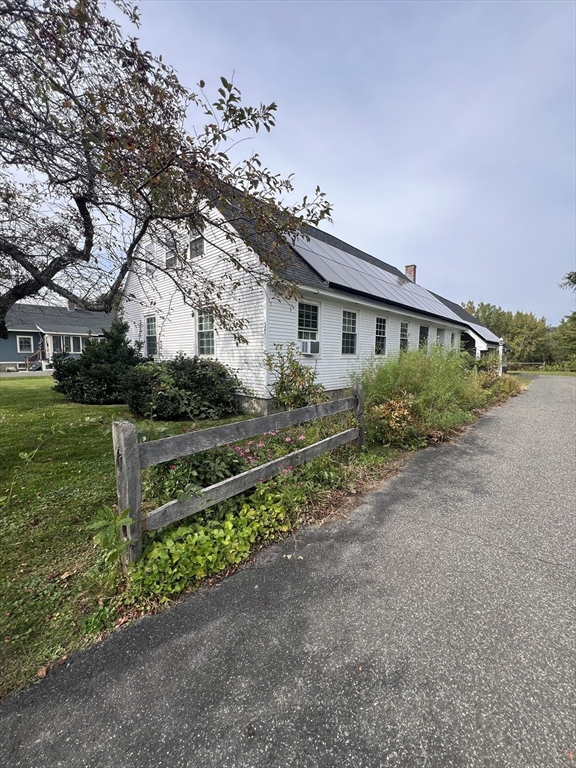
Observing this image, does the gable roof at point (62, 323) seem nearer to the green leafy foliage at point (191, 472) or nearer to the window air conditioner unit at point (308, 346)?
the window air conditioner unit at point (308, 346)

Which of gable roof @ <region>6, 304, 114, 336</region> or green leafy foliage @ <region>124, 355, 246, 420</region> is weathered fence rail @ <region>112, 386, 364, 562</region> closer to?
green leafy foliage @ <region>124, 355, 246, 420</region>

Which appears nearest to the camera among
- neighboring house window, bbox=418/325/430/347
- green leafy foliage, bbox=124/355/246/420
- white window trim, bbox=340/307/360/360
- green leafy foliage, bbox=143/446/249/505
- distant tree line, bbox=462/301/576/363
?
green leafy foliage, bbox=143/446/249/505

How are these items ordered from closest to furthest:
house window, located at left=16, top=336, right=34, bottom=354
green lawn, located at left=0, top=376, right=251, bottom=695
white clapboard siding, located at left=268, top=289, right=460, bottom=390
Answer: green lawn, located at left=0, top=376, right=251, bottom=695 < white clapboard siding, located at left=268, top=289, right=460, bottom=390 < house window, located at left=16, top=336, right=34, bottom=354

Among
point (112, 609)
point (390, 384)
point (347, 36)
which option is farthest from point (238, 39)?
A: point (112, 609)

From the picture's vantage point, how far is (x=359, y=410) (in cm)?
534

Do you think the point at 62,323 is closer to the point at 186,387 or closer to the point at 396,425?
the point at 186,387

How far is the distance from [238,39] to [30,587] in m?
6.80

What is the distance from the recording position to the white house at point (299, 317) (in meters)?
9.26

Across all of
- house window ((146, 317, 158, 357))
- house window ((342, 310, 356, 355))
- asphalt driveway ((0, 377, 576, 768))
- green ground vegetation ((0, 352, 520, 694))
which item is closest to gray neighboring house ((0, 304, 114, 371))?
house window ((146, 317, 158, 357))

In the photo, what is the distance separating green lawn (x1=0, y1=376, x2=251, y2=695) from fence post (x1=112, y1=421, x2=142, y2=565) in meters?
0.45

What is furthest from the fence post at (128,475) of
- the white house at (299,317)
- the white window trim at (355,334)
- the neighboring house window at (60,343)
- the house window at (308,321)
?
the neighboring house window at (60,343)

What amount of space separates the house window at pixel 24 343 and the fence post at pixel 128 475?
1219 inches

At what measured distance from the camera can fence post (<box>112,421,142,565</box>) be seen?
2.40 metres

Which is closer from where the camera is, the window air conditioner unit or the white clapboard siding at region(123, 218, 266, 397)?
the white clapboard siding at region(123, 218, 266, 397)
